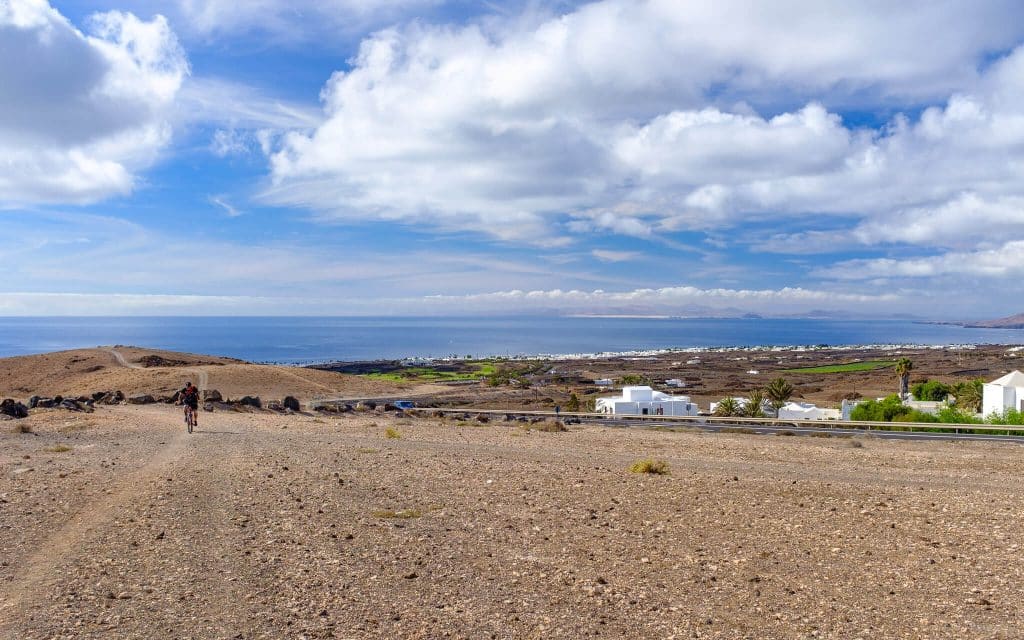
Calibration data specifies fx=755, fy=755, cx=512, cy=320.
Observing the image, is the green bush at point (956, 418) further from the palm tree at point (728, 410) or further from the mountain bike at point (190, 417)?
the mountain bike at point (190, 417)

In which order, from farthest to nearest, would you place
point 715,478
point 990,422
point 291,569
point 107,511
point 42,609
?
point 990,422 → point 715,478 → point 107,511 → point 291,569 → point 42,609

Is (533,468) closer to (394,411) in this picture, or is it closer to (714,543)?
(714,543)

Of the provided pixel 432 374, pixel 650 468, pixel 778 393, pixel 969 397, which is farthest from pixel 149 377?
pixel 432 374

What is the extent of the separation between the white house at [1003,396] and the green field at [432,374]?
64744 mm

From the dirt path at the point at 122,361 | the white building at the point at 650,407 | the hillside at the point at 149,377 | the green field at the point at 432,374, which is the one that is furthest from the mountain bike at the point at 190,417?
the green field at the point at 432,374

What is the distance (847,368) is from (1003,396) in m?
97.0

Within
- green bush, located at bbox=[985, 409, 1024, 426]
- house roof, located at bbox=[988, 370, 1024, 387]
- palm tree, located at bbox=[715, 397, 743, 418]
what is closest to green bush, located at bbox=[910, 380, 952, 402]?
house roof, located at bbox=[988, 370, 1024, 387]

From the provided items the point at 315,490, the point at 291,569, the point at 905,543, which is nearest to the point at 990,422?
the point at 905,543

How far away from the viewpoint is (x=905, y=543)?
10203 mm

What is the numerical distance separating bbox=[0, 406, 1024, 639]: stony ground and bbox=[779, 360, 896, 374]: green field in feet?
384

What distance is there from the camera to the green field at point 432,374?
9982cm

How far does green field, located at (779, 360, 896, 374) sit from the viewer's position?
127312mm

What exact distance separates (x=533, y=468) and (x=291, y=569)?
844 cm

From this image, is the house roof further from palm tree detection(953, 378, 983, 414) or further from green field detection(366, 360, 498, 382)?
green field detection(366, 360, 498, 382)
